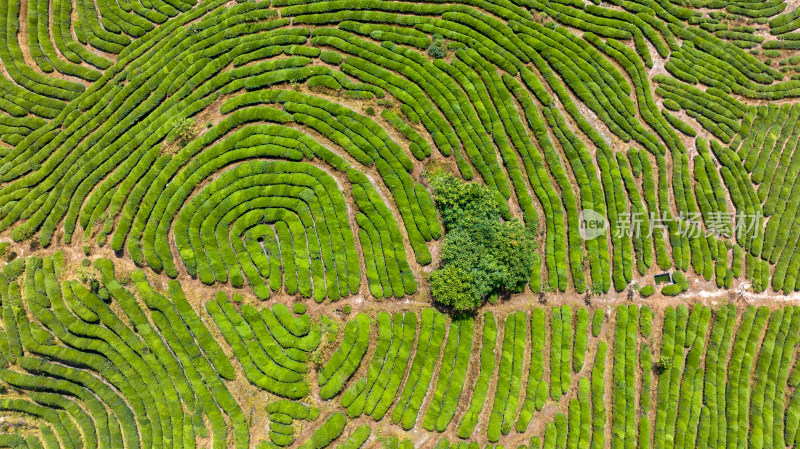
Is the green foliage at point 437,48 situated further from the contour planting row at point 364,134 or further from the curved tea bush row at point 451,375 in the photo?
the curved tea bush row at point 451,375

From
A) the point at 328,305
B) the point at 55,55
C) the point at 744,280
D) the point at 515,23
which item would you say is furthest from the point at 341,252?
the point at 744,280

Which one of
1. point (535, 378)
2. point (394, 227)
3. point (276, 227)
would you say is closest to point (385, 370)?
point (394, 227)

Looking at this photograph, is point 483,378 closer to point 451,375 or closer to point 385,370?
point 451,375

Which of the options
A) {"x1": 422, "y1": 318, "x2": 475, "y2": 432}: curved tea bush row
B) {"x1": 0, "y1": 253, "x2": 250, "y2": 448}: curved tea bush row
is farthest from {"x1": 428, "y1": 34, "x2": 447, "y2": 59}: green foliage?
{"x1": 0, "y1": 253, "x2": 250, "y2": 448}: curved tea bush row

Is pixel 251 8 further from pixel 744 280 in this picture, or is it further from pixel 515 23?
pixel 744 280

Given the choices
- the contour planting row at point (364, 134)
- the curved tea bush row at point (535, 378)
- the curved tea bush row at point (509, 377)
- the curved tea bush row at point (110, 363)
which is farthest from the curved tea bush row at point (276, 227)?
the curved tea bush row at point (535, 378)

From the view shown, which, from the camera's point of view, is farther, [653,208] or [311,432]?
[653,208]
